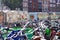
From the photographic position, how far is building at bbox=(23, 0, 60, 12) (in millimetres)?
61941

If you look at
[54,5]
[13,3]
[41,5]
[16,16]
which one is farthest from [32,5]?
[16,16]

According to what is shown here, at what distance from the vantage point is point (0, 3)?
63.3 metres

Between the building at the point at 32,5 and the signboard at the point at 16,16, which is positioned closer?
the signboard at the point at 16,16

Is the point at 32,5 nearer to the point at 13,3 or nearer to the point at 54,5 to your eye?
the point at 13,3

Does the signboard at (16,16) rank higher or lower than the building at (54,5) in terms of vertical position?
higher

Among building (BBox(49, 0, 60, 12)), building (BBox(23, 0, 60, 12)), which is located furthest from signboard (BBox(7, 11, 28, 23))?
building (BBox(49, 0, 60, 12))

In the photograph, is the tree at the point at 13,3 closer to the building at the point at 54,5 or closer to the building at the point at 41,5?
the building at the point at 41,5

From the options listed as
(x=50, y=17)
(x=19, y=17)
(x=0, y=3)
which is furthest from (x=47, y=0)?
→ (x=19, y=17)

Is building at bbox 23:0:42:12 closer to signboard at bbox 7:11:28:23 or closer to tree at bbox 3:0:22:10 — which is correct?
tree at bbox 3:0:22:10

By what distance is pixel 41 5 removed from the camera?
6284 centimetres

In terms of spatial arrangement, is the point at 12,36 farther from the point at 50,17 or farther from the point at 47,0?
the point at 47,0

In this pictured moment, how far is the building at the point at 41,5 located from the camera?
61941 mm

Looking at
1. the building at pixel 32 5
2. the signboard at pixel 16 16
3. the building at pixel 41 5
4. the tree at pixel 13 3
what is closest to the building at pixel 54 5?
the building at pixel 41 5

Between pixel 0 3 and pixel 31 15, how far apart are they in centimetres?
1781
